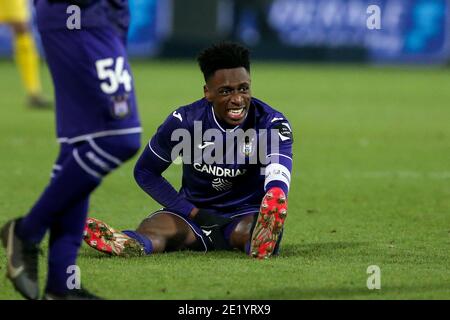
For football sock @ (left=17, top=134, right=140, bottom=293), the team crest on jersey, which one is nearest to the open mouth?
football sock @ (left=17, top=134, right=140, bottom=293)

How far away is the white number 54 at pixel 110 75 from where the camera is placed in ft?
14.0

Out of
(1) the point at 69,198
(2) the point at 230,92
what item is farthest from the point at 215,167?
(1) the point at 69,198

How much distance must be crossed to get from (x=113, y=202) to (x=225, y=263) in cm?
254

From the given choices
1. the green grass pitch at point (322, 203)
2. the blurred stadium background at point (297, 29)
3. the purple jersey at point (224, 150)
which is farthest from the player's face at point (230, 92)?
the blurred stadium background at point (297, 29)

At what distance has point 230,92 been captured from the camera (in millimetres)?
5738

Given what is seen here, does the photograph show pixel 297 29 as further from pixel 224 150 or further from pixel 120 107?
pixel 120 107

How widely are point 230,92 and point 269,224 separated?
0.77 meters

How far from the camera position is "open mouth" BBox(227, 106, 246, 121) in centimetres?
579

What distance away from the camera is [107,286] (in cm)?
488

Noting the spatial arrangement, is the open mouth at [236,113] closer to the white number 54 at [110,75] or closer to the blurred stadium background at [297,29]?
the white number 54 at [110,75]

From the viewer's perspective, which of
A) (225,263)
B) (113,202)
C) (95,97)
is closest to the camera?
(95,97)

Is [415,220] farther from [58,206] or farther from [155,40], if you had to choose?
[155,40]

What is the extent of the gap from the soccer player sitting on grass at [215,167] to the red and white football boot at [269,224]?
0.15 feet
